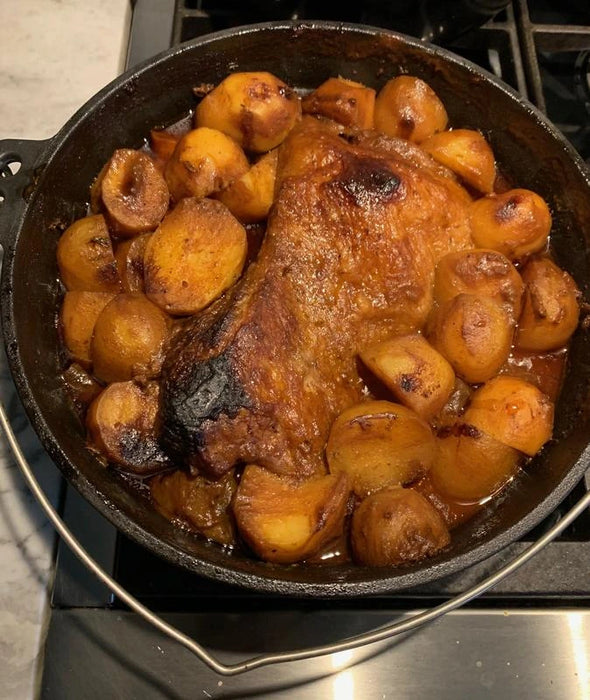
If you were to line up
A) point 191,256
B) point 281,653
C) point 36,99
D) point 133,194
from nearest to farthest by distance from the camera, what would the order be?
point 281,653 < point 191,256 < point 133,194 < point 36,99

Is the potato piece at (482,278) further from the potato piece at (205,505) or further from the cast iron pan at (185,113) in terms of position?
the potato piece at (205,505)

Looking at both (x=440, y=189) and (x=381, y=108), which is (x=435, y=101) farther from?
(x=440, y=189)

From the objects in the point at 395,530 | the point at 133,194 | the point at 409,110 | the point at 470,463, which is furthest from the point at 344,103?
the point at 395,530

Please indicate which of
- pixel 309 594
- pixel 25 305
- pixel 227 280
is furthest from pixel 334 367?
pixel 25 305

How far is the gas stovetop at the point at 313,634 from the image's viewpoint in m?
1.31

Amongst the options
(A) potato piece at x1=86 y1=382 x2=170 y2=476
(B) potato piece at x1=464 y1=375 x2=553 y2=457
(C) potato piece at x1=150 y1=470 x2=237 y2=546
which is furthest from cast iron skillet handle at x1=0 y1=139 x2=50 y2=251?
(B) potato piece at x1=464 y1=375 x2=553 y2=457

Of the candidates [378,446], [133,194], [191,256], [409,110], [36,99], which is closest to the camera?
[378,446]

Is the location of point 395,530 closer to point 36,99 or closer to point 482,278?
point 482,278

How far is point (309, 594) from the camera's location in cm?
104

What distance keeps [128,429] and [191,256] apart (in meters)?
0.36

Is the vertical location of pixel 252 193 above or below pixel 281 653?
above

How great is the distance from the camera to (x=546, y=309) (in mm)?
1329

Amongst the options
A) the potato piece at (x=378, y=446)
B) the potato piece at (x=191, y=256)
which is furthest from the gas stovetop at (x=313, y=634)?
the potato piece at (x=191, y=256)

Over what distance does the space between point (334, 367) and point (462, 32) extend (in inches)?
48.0
